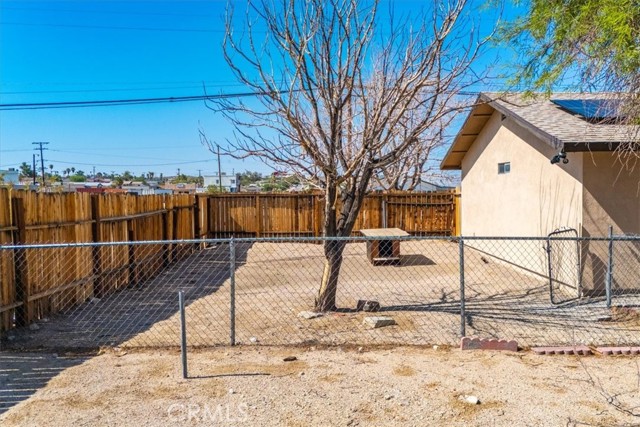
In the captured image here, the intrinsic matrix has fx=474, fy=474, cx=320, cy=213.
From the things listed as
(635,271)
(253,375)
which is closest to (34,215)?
(253,375)

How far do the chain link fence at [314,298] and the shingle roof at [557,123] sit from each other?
5.15 ft

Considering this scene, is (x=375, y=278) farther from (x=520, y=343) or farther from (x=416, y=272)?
(x=520, y=343)

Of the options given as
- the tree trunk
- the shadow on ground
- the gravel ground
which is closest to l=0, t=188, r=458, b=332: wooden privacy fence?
the gravel ground

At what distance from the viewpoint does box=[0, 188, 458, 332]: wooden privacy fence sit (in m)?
6.34

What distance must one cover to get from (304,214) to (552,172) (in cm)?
995

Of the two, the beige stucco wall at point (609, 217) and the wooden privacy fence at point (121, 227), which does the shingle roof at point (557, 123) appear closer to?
the beige stucco wall at point (609, 217)

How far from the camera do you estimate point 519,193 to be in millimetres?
10484

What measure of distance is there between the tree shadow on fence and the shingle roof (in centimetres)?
547

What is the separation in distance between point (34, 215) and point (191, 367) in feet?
12.3

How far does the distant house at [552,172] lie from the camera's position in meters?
8.04

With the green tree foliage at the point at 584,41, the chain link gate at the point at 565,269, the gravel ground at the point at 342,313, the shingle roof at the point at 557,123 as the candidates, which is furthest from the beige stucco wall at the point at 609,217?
the green tree foliage at the point at 584,41

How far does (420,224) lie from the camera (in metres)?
17.9

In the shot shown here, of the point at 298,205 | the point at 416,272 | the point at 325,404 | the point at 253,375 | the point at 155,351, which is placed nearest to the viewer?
the point at 325,404

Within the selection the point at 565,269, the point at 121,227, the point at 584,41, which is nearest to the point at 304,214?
the point at 121,227
